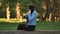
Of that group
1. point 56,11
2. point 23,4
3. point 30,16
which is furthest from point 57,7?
point 30,16

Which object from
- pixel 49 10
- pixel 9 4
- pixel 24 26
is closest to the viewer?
pixel 24 26

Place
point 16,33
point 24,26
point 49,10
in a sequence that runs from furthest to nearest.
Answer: point 49,10 → point 24,26 → point 16,33

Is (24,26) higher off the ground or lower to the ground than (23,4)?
lower

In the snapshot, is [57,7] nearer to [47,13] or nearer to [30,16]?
[47,13]

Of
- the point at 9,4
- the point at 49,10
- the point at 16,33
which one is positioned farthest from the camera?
the point at 49,10

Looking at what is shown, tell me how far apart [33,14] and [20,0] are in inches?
657

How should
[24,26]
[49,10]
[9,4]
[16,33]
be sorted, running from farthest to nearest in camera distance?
[49,10]
[9,4]
[24,26]
[16,33]

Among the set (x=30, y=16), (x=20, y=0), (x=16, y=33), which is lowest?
(x=16, y=33)

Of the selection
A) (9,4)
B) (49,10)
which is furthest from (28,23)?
(49,10)

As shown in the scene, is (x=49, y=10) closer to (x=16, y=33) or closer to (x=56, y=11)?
(x=56, y=11)

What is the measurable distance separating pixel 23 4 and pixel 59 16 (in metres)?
7.97

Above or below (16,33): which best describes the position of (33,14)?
above

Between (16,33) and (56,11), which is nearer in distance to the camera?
(16,33)

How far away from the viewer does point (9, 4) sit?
25.4 m
